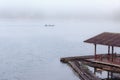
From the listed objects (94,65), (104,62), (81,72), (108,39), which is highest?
(108,39)

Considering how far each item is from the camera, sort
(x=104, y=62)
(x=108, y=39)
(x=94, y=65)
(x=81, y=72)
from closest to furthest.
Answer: (x=81, y=72)
(x=104, y=62)
(x=108, y=39)
(x=94, y=65)

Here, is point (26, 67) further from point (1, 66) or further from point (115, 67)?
point (115, 67)

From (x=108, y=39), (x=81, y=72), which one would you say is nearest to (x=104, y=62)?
(x=108, y=39)

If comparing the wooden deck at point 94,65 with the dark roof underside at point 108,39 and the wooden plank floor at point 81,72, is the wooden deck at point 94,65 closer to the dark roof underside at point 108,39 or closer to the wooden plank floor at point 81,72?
the wooden plank floor at point 81,72

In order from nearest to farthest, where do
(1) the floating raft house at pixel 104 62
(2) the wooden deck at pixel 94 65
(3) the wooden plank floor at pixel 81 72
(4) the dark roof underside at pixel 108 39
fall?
(3) the wooden plank floor at pixel 81 72 < (2) the wooden deck at pixel 94 65 < (1) the floating raft house at pixel 104 62 < (4) the dark roof underside at pixel 108 39

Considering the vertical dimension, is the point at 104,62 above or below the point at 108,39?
below

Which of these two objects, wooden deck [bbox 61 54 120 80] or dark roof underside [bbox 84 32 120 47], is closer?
wooden deck [bbox 61 54 120 80]

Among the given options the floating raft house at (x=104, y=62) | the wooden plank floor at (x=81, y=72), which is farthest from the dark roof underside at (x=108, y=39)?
the wooden plank floor at (x=81, y=72)

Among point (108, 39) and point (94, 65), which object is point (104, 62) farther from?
point (108, 39)

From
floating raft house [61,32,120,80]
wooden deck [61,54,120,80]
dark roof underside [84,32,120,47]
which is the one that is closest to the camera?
wooden deck [61,54,120,80]

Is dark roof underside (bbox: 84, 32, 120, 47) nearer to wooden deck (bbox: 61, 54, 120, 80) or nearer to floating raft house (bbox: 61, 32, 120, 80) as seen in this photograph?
floating raft house (bbox: 61, 32, 120, 80)

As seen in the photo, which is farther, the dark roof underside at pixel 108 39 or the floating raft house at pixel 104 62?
the dark roof underside at pixel 108 39

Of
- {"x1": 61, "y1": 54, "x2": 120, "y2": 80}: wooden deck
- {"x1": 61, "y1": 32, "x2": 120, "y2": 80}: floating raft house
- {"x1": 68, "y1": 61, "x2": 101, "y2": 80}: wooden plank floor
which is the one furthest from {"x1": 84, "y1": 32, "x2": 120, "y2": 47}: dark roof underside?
{"x1": 68, "y1": 61, "x2": 101, "y2": 80}: wooden plank floor

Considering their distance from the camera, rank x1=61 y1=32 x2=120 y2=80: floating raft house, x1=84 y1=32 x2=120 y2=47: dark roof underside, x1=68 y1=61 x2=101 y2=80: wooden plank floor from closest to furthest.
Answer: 1. x1=68 y1=61 x2=101 y2=80: wooden plank floor
2. x1=61 y1=32 x2=120 y2=80: floating raft house
3. x1=84 y1=32 x2=120 y2=47: dark roof underside
